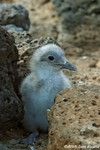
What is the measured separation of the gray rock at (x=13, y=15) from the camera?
8.05m

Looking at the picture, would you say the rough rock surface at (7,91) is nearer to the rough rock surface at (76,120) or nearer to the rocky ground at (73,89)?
the rocky ground at (73,89)

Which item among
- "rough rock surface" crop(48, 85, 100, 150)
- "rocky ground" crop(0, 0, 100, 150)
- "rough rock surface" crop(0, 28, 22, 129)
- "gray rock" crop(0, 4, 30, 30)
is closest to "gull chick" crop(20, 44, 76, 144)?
"rocky ground" crop(0, 0, 100, 150)

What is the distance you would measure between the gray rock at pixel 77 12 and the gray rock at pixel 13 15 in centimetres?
190

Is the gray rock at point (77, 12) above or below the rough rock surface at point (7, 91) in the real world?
above

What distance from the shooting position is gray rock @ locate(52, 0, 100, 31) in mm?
10062

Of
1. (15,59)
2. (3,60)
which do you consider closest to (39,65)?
(15,59)

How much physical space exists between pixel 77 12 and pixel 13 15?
2.37 meters

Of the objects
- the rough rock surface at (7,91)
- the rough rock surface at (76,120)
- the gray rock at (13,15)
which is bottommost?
the rough rock surface at (76,120)

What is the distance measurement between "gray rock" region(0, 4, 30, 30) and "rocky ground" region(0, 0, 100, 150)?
1089 millimetres

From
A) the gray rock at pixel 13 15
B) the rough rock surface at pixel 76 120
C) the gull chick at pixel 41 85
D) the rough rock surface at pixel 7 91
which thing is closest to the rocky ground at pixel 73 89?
the rough rock surface at pixel 76 120

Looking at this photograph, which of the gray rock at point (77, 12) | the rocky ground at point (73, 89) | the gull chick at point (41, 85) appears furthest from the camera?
the gray rock at point (77, 12)

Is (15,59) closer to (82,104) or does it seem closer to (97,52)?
(82,104)

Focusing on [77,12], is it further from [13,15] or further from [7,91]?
[7,91]

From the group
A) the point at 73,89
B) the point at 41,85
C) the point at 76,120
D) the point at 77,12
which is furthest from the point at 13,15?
the point at 76,120
